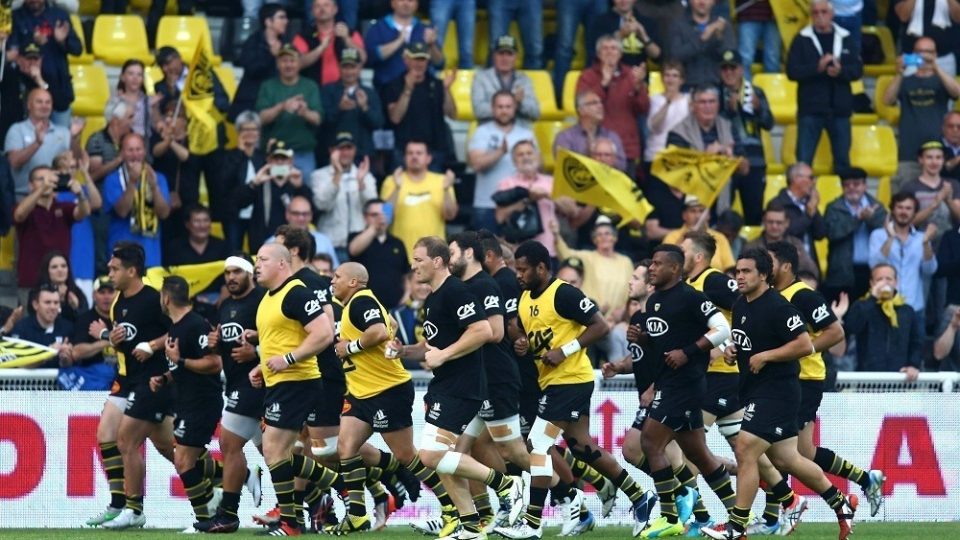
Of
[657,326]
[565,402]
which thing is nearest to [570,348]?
[565,402]

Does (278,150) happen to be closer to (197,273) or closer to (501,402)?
(197,273)

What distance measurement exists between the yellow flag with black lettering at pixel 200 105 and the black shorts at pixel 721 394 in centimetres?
692

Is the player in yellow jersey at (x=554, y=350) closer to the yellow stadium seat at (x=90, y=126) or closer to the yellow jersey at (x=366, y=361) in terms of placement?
the yellow jersey at (x=366, y=361)

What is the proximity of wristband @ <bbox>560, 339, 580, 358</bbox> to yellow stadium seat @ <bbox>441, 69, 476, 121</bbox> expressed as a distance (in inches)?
301

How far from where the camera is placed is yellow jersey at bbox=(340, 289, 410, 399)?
17031mm

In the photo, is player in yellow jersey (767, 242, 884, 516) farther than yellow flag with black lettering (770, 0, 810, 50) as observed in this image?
No

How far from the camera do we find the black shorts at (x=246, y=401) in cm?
1714

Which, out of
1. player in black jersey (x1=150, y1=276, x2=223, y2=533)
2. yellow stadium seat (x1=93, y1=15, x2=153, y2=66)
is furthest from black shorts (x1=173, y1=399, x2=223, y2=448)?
yellow stadium seat (x1=93, y1=15, x2=153, y2=66)

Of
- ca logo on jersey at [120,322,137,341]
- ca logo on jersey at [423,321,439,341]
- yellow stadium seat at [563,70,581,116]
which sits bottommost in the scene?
ca logo on jersey at [120,322,137,341]

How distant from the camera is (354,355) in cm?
1717

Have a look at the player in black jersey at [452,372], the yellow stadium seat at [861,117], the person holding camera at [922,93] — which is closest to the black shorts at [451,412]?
the player in black jersey at [452,372]

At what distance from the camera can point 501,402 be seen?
54.1 feet

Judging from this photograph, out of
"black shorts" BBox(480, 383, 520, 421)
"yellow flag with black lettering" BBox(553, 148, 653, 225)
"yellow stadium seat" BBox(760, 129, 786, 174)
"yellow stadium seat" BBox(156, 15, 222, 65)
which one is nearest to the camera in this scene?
"black shorts" BBox(480, 383, 520, 421)

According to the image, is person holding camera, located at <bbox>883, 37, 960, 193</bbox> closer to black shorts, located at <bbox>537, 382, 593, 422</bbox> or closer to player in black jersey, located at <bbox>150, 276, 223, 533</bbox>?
black shorts, located at <bbox>537, 382, 593, 422</bbox>
